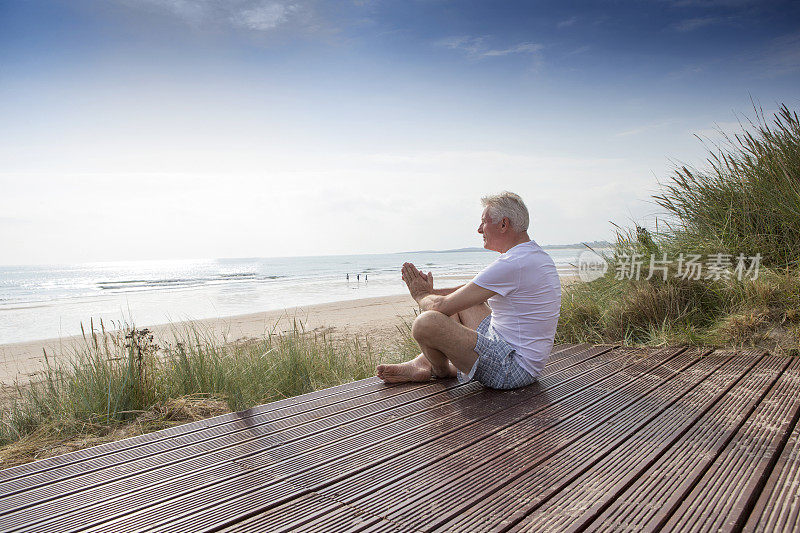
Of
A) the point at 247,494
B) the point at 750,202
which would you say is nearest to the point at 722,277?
the point at 750,202

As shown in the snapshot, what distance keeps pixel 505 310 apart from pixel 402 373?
→ 84 centimetres

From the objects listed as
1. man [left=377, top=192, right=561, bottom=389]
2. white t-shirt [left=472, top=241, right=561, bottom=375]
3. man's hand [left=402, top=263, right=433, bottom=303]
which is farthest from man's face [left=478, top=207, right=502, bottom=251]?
man's hand [left=402, top=263, right=433, bottom=303]

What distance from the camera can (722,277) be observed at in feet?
15.7

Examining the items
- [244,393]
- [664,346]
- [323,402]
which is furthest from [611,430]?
[244,393]

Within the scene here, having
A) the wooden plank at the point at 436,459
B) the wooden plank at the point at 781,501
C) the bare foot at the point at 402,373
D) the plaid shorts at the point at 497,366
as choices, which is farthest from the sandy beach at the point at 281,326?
the wooden plank at the point at 781,501

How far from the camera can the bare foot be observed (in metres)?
3.26

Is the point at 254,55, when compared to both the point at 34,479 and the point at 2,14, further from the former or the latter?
the point at 34,479

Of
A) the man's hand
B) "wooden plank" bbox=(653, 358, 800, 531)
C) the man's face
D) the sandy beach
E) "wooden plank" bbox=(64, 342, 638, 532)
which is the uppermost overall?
the man's face

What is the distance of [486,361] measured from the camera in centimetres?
296

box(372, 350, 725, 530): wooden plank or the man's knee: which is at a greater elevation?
the man's knee

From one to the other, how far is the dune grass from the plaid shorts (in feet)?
6.83

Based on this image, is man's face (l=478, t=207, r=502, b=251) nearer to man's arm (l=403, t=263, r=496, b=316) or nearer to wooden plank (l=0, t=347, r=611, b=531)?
man's arm (l=403, t=263, r=496, b=316)

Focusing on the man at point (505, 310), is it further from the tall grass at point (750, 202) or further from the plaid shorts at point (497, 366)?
the tall grass at point (750, 202)

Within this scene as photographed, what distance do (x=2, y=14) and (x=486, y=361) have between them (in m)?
11.5
